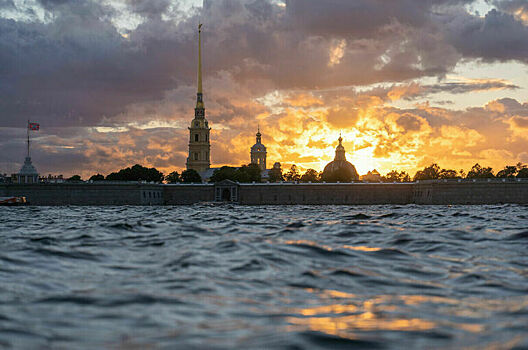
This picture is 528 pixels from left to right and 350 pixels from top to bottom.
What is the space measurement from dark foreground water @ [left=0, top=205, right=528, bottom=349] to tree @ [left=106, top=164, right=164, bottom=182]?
132078mm

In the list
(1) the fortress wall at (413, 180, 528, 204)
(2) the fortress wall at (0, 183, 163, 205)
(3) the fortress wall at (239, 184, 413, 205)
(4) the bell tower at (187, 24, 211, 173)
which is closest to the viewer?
(1) the fortress wall at (413, 180, 528, 204)

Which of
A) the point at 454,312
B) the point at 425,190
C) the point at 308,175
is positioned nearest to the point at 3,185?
the point at 425,190

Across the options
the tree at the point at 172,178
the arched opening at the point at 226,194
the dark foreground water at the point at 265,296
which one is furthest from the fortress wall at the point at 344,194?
the dark foreground water at the point at 265,296

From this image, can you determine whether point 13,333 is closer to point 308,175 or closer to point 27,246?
point 27,246

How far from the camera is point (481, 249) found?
48.6 ft

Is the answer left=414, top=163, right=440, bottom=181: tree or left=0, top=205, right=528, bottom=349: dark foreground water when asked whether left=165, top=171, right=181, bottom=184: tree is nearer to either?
left=414, top=163, right=440, bottom=181: tree

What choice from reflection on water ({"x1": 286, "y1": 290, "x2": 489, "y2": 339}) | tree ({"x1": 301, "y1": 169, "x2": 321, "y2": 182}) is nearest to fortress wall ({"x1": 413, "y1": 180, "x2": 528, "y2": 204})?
tree ({"x1": 301, "y1": 169, "x2": 321, "y2": 182})

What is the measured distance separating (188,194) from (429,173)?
78.1m

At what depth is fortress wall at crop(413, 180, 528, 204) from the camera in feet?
325

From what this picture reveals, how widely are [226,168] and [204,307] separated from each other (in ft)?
479

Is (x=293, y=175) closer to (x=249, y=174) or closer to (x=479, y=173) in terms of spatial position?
(x=249, y=174)

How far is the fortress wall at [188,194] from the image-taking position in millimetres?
120188

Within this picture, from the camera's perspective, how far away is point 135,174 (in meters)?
145

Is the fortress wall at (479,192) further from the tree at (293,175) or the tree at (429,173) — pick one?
the tree at (293,175)
